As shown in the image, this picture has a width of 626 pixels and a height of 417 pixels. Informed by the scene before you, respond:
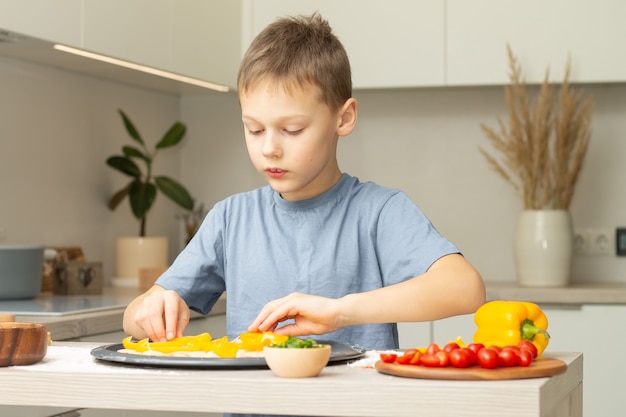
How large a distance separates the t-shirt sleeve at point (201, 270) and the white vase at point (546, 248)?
5.55 feet

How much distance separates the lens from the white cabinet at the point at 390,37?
3.00 metres

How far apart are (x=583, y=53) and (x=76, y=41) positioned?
1.50m

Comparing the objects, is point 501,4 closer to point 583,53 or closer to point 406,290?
point 583,53

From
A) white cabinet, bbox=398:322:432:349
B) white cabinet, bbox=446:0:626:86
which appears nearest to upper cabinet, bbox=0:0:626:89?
white cabinet, bbox=446:0:626:86

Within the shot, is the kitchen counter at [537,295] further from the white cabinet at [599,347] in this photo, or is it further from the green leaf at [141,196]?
the green leaf at [141,196]

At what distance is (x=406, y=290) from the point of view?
111 centimetres

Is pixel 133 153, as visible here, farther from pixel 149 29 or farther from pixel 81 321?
pixel 81 321

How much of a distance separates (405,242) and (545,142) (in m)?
1.76

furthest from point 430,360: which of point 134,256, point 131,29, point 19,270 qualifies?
point 134,256

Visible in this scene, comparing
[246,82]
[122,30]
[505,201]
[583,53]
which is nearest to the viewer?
[246,82]

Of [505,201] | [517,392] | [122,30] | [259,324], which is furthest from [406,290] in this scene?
[505,201]

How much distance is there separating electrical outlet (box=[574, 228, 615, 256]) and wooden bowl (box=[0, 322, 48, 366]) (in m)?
2.49

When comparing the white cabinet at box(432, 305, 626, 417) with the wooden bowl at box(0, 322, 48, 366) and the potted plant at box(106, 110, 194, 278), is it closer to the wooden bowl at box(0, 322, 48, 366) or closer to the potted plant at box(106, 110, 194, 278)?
the potted plant at box(106, 110, 194, 278)

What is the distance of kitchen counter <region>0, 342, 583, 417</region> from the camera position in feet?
2.64
